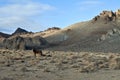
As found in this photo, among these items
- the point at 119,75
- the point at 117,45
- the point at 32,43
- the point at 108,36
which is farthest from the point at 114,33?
the point at 119,75

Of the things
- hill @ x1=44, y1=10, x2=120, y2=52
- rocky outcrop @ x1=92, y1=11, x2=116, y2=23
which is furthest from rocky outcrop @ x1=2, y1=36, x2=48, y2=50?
rocky outcrop @ x1=92, y1=11, x2=116, y2=23

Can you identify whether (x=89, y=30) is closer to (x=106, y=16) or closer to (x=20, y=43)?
(x=106, y=16)

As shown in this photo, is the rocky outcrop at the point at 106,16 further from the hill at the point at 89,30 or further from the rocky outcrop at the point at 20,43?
the rocky outcrop at the point at 20,43

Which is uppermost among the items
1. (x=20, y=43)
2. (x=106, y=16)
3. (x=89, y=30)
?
(x=106, y=16)

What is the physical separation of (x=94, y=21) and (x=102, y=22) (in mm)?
5010

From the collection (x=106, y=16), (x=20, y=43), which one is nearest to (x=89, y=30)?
(x=106, y=16)

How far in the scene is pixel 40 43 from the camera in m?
146

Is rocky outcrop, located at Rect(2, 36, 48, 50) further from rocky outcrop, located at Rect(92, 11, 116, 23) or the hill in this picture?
rocky outcrop, located at Rect(92, 11, 116, 23)

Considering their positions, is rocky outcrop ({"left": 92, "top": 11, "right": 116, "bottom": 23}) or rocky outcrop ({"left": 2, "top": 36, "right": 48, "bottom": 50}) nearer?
rocky outcrop ({"left": 2, "top": 36, "right": 48, "bottom": 50})

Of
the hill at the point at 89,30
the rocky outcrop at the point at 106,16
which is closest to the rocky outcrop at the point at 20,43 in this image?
the hill at the point at 89,30

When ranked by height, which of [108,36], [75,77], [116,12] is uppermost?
[116,12]

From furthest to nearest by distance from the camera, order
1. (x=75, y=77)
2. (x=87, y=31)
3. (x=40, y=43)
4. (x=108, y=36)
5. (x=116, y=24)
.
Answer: (x=87, y=31) < (x=116, y=24) < (x=40, y=43) < (x=108, y=36) < (x=75, y=77)

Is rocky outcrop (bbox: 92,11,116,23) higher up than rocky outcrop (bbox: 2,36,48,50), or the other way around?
rocky outcrop (bbox: 92,11,116,23)

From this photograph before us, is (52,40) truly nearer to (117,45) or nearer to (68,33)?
(68,33)
